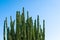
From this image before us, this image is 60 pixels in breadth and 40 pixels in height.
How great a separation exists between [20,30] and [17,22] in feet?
1.36

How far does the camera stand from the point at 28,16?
28.7ft

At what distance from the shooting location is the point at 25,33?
8367 millimetres

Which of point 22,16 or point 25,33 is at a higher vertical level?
point 22,16

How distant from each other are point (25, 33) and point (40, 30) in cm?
85

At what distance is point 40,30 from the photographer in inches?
344

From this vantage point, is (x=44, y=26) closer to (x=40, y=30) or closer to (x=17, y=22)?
(x=40, y=30)

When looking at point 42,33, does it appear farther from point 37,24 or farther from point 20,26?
point 20,26

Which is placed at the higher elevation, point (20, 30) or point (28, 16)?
point (28, 16)

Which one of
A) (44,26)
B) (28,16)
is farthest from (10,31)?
(44,26)

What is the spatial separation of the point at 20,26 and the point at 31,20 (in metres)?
0.68

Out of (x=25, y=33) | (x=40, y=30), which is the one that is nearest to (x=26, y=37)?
(x=25, y=33)

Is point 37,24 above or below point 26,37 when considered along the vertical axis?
above

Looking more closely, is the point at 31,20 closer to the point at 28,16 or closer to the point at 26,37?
the point at 28,16

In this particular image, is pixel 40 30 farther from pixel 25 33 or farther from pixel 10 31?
pixel 10 31
